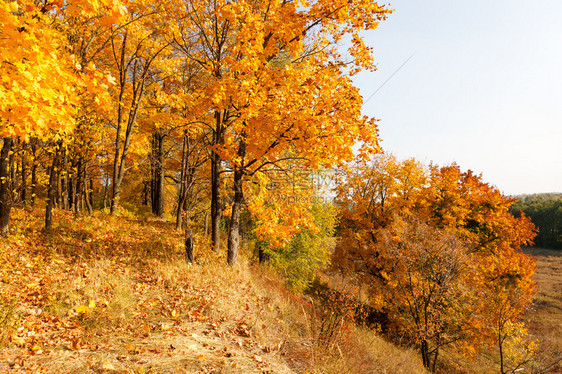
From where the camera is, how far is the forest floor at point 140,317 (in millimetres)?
4082

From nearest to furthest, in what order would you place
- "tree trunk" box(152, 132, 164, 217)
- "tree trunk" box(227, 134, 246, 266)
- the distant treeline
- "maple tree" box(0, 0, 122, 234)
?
"maple tree" box(0, 0, 122, 234) → "tree trunk" box(227, 134, 246, 266) → "tree trunk" box(152, 132, 164, 217) → the distant treeline

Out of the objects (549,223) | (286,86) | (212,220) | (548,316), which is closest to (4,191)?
(212,220)

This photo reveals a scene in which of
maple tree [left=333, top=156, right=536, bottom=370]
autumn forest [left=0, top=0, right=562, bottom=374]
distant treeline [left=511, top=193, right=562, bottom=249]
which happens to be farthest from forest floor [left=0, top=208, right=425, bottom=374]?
distant treeline [left=511, top=193, right=562, bottom=249]

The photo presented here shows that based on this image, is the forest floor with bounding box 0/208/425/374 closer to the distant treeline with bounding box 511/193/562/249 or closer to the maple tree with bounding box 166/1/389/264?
the maple tree with bounding box 166/1/389/264

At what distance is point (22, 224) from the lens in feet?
29.0

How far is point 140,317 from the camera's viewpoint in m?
5.25

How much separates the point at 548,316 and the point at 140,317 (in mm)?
41463

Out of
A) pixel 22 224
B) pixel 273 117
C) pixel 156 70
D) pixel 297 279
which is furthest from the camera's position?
pixel 297 279

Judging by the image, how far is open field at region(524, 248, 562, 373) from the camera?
57.8ft

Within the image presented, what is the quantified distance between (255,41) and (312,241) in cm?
1837

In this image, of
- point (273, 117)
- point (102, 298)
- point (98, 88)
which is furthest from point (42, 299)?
point (273, 117)

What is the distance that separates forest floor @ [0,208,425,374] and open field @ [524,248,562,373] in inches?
662

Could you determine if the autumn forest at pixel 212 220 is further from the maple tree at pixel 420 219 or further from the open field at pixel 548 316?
the open field at pixel 548 316

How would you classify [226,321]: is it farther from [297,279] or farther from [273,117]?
[297,279]
